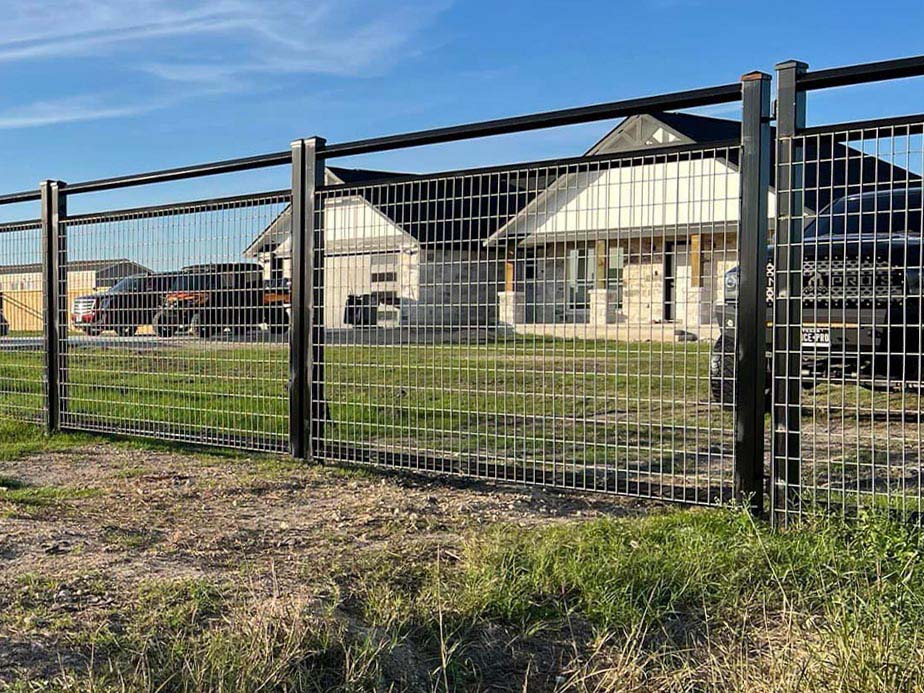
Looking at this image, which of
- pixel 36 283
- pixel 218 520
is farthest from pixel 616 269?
pixel 36 283

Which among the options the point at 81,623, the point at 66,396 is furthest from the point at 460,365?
the point at 66,396

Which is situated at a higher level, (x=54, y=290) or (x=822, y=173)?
(x=822, y=173)

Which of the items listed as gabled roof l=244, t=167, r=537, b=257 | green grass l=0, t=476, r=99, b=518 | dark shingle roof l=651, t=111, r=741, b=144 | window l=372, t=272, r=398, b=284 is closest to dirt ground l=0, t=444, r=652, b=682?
green grass l=0, t=476, r=99, b=518

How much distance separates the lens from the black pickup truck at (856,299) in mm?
3783

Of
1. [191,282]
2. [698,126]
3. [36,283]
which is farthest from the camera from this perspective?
[698,126]

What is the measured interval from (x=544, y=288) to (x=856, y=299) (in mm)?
1500

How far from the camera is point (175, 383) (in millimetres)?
6742

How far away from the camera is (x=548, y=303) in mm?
4867

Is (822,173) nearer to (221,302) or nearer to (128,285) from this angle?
(221,302)

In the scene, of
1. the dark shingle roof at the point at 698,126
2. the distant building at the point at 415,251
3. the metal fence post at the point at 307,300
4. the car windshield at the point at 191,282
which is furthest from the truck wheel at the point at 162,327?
the dark shingle roof at the point at 698,126

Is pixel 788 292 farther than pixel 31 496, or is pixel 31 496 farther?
pixel 31 496

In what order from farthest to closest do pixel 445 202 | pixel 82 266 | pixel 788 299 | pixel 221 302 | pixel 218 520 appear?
pixel 82 266
pixel 221 302
pixel 445 202
pixel 218 520
pixel 788 299

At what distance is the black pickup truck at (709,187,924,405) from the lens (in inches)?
149

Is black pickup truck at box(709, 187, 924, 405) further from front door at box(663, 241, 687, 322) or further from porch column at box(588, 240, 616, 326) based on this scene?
porch column at box(588, 240, 616, 326)
